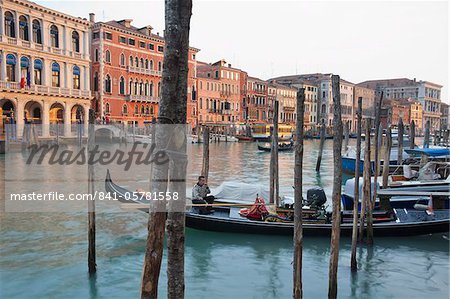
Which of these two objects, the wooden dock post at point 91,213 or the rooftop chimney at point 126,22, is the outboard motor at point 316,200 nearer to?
the wooden dock post at point 91,213

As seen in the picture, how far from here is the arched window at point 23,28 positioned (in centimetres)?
2498

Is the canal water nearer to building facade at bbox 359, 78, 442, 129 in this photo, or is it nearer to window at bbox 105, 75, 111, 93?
window at bbox 105, 75, 111, 93

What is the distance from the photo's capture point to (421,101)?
7119 cm

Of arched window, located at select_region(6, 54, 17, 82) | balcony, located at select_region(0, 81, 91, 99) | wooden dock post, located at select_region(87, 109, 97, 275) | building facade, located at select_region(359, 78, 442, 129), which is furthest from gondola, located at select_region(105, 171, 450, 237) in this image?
building facade, located at select_region(359, 78, 442, 129)

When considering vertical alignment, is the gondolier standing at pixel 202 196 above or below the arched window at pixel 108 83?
below

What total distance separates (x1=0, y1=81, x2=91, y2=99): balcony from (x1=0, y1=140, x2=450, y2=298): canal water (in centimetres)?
1756

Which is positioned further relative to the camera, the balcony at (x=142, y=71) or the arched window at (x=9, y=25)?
the balcony at (x=142, y=71)

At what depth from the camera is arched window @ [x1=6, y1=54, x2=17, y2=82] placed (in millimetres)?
24328

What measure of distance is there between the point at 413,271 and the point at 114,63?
29.8 metres

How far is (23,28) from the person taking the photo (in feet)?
82.6

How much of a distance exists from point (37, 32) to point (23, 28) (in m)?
1.10

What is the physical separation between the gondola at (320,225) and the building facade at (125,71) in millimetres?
22975

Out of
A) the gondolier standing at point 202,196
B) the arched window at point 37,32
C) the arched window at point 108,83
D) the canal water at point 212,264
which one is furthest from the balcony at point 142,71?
the canal water at point 212,264

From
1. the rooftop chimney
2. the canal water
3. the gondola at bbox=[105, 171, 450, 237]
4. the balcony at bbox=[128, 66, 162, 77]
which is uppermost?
the rooftop chimney
